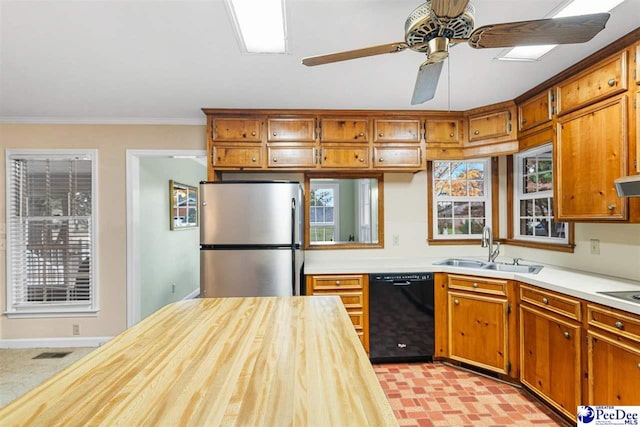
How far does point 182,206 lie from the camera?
485 cm

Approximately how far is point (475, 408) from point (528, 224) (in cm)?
194

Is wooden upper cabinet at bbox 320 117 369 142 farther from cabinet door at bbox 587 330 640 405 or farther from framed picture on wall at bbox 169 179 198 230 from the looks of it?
framed picture on wall at bbox 169 179 198 230

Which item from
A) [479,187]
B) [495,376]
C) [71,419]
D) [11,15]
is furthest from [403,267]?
[11,15]

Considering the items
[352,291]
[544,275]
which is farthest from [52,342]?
[544,275]

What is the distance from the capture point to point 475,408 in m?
2.17

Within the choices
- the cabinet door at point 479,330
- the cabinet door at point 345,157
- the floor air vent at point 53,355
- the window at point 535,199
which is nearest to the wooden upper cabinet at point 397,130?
the cabinet door at point 345,157

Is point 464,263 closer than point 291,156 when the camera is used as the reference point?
No

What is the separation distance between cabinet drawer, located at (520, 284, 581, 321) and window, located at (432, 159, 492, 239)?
1.20 metres

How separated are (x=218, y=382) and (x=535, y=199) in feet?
11.0

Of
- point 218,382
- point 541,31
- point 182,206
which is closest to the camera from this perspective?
point 218,382

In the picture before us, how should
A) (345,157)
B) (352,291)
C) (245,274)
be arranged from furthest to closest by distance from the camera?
(345,157), (352,291), (245,274)

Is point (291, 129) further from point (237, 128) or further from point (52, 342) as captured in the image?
point (52, 342)

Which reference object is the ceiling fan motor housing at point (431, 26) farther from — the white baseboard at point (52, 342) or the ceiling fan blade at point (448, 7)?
the white baseboard at point (52, 342)

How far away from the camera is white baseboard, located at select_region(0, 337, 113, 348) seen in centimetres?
327
